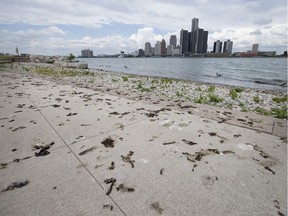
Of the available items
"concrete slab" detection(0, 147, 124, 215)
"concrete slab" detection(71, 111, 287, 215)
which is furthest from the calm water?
"concrete slab" detection(0, 147, 124, 215)

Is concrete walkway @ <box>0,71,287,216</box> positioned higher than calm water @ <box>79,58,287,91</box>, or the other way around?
concrete walkway @ <box>0,71,287,216</box>

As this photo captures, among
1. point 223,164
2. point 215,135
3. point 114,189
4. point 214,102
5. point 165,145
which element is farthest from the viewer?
point 214,102

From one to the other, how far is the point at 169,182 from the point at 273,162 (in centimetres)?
141

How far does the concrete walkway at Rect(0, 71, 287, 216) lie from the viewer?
1.50 metres

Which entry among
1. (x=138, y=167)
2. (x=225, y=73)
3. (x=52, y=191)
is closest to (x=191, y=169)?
(x=138, y=167)

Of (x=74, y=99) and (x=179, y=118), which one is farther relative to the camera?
(x=74, y=99)

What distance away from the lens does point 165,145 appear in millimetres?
2514

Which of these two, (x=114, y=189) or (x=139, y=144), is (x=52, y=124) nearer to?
(x=139, y=144)

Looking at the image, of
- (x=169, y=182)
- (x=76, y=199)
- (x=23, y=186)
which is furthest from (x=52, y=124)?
(x=169, y=182)

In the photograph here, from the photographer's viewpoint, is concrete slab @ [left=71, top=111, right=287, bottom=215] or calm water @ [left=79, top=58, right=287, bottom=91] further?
calm water @ [left=79, top=58, right=287, bottom=91]

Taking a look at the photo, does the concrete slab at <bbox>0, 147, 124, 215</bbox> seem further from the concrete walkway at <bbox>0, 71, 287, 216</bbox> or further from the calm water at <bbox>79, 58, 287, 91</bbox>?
the calm water at <bbox>79, 58, 287, 91</bbox>

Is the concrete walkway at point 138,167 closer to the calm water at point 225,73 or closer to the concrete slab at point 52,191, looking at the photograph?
the concrete slab at point 52,191

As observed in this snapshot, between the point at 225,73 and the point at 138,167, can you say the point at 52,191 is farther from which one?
the point at 225,73

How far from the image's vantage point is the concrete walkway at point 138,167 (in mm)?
1501
